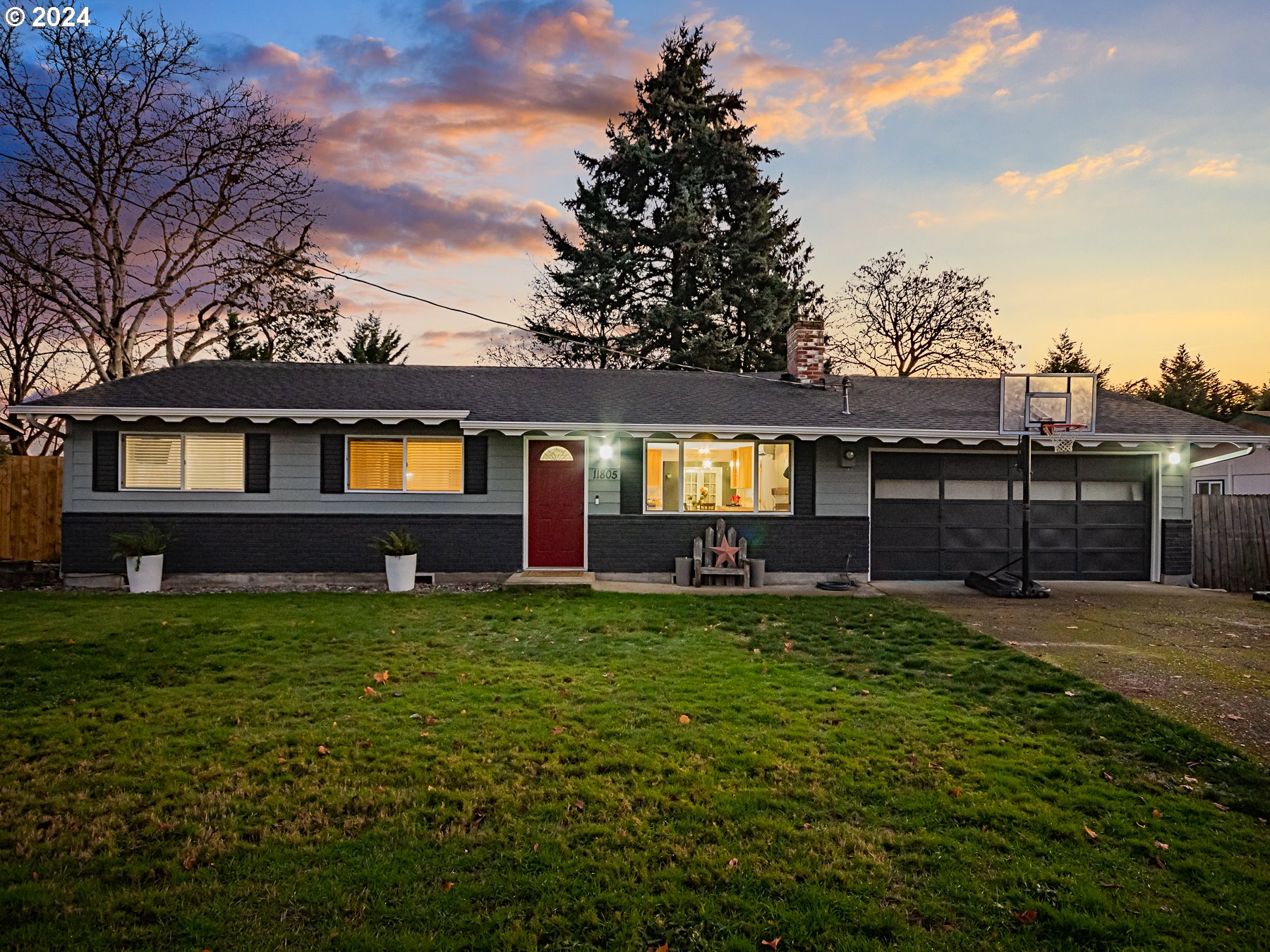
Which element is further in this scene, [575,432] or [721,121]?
[721,121]

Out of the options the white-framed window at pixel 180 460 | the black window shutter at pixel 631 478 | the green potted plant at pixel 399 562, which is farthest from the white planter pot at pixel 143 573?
the black window shutter at pixel 631 478

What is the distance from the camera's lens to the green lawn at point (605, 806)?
2.36 meters

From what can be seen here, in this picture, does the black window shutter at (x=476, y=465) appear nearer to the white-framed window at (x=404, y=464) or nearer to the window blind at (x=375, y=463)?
the white-framed window at (x=404, y=464)

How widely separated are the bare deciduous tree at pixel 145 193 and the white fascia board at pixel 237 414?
6.77 metres

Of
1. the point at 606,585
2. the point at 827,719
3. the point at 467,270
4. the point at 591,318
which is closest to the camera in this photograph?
the point at 827,719

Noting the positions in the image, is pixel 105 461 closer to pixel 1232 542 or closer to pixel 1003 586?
pixel 1003 586

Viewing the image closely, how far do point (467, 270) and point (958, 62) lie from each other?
1292 centimetres

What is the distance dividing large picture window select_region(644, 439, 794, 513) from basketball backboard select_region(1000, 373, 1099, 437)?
3.60m

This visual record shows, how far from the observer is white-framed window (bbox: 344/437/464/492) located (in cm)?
1048

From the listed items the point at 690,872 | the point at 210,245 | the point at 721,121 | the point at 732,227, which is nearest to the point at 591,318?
the point at 732,227

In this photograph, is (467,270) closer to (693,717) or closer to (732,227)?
(732,227)

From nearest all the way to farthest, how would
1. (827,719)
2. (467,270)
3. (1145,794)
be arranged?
(1145,794)
(827,719)
(467,270)

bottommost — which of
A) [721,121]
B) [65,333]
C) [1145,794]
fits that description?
[1145,794]

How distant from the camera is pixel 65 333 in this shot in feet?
61.2
